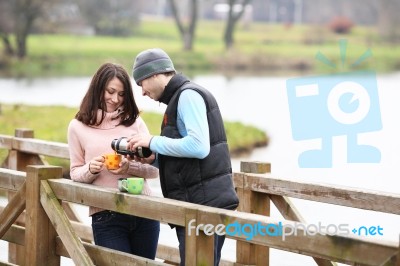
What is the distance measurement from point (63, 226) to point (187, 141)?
1.22 m

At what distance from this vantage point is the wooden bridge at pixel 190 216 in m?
4.96

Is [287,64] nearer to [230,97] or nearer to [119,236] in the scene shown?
[230,97]

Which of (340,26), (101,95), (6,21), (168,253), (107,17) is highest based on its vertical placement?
(340,26)

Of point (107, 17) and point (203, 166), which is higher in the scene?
point (107, 17)

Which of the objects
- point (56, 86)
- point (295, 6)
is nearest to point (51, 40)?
point (56, 86)

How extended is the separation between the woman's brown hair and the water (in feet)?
4.13

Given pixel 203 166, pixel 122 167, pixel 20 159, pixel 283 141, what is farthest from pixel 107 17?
pixel 203 166

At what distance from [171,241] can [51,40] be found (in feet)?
244

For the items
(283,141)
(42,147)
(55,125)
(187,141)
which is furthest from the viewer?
(283,141)

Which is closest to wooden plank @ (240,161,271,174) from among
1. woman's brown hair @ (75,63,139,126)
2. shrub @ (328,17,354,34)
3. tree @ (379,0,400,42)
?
woman's brown hair @ (75,63,139,126)

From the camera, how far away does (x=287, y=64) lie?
242ft

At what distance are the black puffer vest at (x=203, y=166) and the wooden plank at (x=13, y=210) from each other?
53.0 inches

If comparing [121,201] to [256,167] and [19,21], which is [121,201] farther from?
[19,21]

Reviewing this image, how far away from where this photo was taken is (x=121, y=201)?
6.00 m
